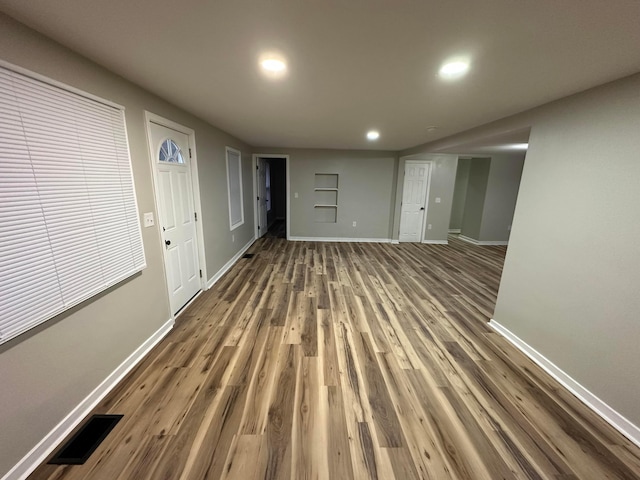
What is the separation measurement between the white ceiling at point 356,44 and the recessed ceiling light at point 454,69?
0.15 feet

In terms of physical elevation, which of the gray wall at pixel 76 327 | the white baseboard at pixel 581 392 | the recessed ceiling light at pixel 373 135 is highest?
the recessed ceiling light at pixel 373 135

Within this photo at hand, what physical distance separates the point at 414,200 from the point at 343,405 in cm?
555

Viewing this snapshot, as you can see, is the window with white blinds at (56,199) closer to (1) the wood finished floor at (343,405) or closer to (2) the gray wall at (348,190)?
(1) the wood finished floor at (343,405)

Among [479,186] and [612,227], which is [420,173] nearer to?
[479,186]

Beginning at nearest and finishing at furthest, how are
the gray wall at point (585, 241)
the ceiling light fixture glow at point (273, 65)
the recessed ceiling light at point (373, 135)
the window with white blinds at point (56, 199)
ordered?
the window with white blinds at point (56, 199) < the ceiling light fixture glow at point (273, 65) < the gray wall at point (585, 241) < the recessed ceiling light at point (373, 135)

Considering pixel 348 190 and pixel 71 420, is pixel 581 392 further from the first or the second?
pixel 348 190

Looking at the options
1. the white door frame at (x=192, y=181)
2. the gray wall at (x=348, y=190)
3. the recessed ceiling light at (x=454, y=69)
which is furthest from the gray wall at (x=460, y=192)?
the white door frame at (x=192, y=181)

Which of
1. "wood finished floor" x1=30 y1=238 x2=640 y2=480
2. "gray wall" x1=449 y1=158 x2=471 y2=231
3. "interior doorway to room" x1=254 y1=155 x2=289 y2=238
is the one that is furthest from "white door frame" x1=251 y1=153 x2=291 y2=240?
"gray wall" x1=449 y1=158 x2=471 y2=231

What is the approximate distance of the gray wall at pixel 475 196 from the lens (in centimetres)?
607

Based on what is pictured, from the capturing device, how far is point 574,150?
190 centimetres

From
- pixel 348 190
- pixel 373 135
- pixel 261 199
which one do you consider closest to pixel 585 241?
pixel 373 135

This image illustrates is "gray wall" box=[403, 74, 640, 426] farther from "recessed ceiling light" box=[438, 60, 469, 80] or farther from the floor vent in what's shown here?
the floor vent

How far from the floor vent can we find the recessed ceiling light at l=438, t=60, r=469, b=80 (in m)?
3.12

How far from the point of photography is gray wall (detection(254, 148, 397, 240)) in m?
5.98
